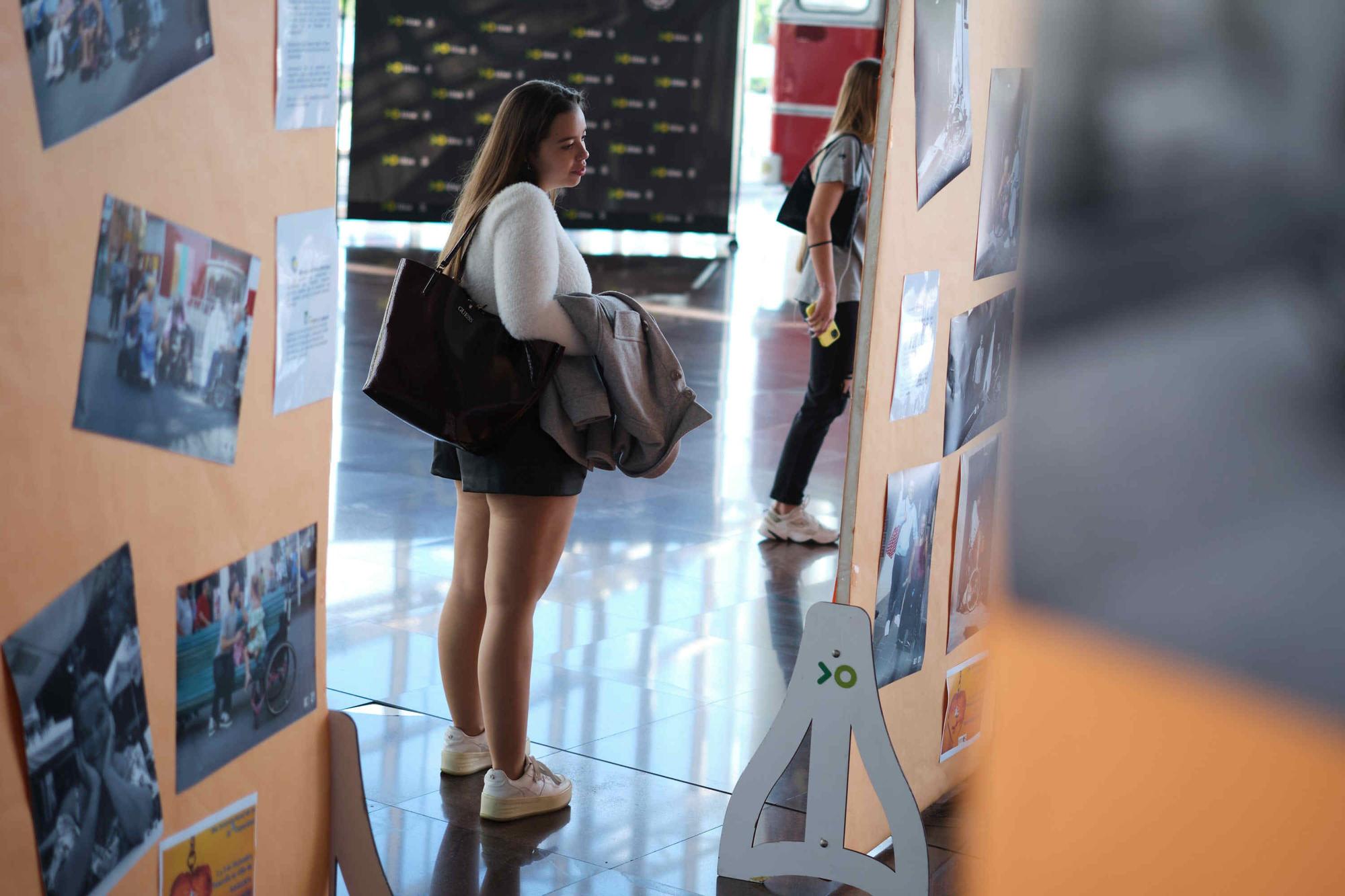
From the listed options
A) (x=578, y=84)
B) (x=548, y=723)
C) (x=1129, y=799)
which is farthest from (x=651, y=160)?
(x=1129, y=799)

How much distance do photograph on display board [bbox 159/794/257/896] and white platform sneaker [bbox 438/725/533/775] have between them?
1233 millimetres

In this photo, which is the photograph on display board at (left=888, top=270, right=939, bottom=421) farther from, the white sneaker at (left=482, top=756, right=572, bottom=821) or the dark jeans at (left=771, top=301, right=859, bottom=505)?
the dark jeans at (left=771, top=301, right=859, bottom=505)

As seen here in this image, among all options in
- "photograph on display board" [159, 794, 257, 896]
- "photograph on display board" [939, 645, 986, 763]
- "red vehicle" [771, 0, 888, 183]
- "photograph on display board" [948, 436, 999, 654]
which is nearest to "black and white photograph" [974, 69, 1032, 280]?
"photograph on display board" [948, 436, 999, 654]

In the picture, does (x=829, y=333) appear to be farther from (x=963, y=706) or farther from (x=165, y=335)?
(x=165, y=335)

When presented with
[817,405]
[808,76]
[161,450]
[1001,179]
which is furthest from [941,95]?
[808,76]

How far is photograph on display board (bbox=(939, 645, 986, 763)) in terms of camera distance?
3039mm

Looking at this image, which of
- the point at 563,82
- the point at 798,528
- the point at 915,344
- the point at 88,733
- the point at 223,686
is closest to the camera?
the point at 88,733

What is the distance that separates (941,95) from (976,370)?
62 centimetres

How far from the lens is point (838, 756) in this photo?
2539 millimetres

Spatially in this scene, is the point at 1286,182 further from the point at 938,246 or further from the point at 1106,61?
the point at 938,246

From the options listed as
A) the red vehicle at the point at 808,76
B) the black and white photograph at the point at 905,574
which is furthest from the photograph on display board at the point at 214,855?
the red vehicle at the point at 808,76

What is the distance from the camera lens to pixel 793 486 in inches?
208

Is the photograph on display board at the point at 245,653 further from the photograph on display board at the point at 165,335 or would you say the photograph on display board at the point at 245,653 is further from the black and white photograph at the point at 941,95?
the black and white photograph at the point at 941,95

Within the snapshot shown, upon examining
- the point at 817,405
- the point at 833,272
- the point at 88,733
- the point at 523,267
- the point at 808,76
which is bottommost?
the point at 817,405
